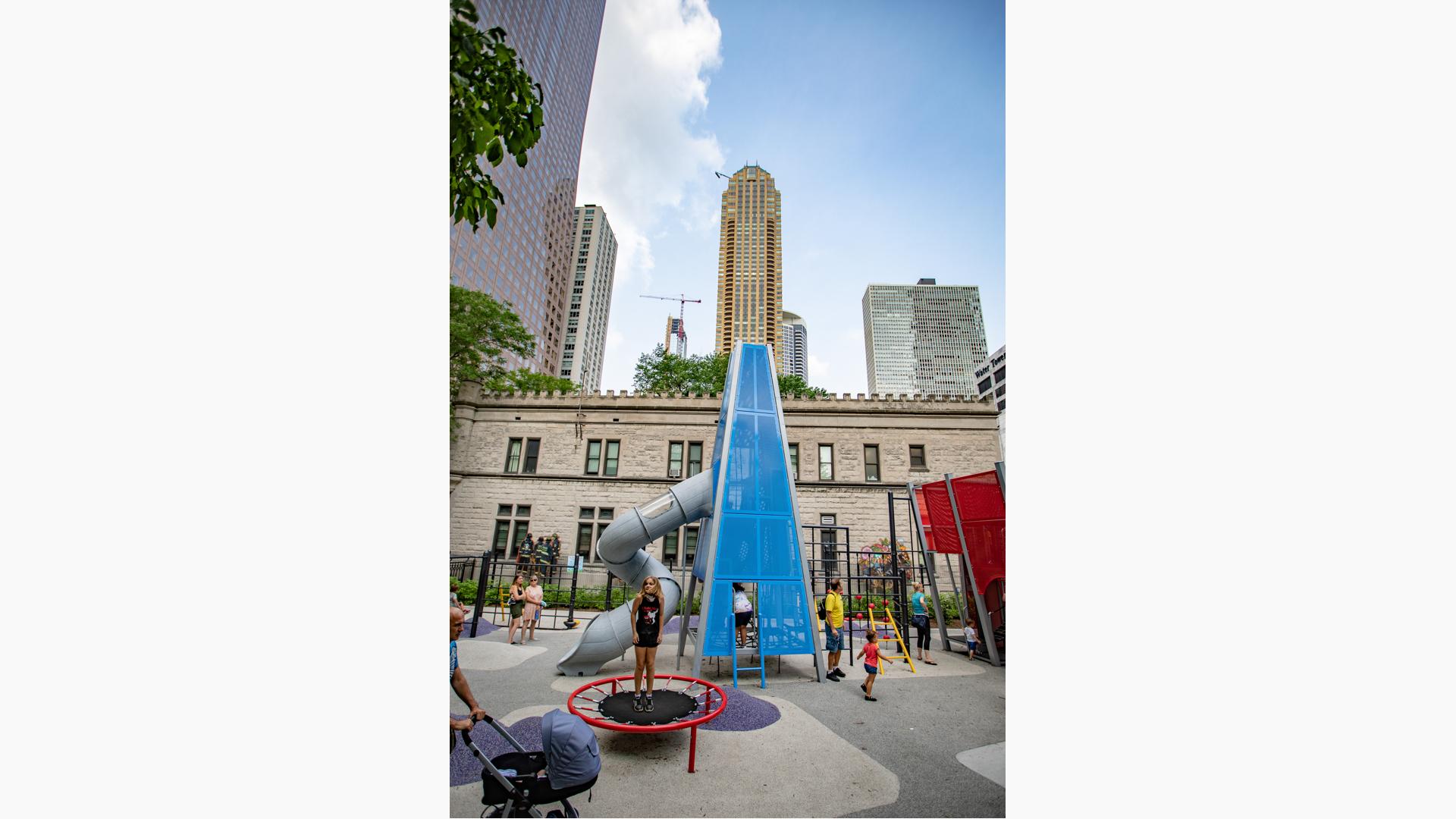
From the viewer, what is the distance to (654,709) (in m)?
4.62

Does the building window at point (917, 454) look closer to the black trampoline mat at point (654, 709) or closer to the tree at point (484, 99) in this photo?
the black trampoline mat at point (654, 709)

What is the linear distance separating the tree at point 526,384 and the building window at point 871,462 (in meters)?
12.4

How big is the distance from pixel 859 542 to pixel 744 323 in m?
17.5

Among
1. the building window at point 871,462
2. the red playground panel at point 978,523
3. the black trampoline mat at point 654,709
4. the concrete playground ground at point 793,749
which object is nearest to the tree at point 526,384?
the building window at point 871,462

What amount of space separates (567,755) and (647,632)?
7.60 feet

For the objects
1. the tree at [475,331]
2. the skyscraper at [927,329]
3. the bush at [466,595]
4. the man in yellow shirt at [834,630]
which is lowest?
the bush at [466,595]

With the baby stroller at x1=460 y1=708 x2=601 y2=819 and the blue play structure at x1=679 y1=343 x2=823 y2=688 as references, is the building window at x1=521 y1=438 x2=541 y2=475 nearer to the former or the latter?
the blue play structure at x1=679 y1=343 x2=823 y2=688

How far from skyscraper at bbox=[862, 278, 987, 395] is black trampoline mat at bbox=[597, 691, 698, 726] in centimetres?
460

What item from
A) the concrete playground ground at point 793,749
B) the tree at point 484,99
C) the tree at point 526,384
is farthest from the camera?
the tree at point 526,384

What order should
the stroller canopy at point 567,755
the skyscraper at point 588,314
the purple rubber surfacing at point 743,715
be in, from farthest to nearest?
1. the skyscraper at point 588,314
2. the purple rubber surfacing at point 743,715
3. the stroller canopy at point 567,755

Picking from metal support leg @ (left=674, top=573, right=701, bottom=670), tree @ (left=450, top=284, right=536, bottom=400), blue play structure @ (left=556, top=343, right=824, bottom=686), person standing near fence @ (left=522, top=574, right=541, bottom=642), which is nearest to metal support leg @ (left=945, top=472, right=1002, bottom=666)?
blue play structure @ (left=556, top=343, right=824, bottom=686)

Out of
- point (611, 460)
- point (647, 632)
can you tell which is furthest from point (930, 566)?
point (611, 460)

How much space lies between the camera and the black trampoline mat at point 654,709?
14.3ft

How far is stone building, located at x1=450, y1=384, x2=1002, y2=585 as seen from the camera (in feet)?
66.6
